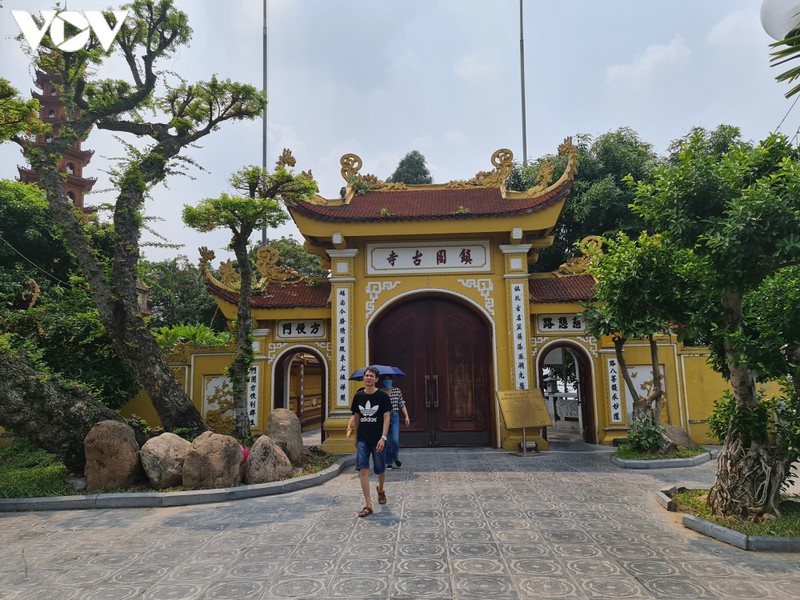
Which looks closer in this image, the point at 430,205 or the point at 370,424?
the point at 370,424

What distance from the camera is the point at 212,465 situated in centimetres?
622

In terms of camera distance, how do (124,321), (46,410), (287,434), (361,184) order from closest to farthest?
(46,410) < (287,434) < (124,321) < (361,184)

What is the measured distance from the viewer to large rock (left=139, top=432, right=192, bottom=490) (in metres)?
6.22

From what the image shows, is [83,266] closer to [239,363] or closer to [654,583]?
[239,363]

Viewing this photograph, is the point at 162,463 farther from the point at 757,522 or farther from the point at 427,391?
the point at 757,522

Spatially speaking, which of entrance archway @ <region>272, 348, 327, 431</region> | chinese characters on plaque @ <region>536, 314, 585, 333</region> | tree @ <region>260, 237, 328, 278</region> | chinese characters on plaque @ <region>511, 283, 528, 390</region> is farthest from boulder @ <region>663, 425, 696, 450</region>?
tree @ <region>260, 237, 328, 278</region>

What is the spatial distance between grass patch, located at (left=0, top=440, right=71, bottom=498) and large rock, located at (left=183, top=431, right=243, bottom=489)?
1.50 metres

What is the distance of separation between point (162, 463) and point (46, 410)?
5.65 ft

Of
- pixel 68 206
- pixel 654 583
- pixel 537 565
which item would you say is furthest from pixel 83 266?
pixel 654 583

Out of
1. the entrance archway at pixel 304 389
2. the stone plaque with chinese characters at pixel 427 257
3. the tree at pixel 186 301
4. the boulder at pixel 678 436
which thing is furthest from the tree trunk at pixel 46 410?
the tree at pixel 186 301

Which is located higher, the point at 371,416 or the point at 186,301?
the point at 186,301

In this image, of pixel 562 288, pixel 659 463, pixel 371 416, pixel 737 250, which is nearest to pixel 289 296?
pixel 562 288

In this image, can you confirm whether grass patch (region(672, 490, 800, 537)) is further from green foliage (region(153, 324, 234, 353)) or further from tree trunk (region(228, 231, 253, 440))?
green foliage (region(153, 324, 234, 353))

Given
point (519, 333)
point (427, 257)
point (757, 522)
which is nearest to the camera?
point (757, 522)
